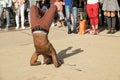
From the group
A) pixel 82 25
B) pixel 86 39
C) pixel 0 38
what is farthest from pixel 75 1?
pixel 0 38

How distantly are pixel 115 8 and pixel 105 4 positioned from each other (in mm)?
394

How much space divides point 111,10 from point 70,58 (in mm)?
3682

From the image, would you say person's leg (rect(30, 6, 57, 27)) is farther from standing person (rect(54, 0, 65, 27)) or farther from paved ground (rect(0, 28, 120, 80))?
standing person (rect(54, 0, 65, 27))

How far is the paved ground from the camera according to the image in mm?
6707

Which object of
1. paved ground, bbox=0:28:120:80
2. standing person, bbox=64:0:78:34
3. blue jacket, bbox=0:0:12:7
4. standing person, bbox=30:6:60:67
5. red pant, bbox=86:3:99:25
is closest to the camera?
paved ground, bbox=0:28:120:80

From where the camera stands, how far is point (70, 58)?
810 centimetres

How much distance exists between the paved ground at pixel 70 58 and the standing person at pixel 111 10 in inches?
11.7

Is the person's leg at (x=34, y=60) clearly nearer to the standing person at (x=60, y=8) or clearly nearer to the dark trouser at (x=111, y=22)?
the dark trouser at (x=111, y=22)

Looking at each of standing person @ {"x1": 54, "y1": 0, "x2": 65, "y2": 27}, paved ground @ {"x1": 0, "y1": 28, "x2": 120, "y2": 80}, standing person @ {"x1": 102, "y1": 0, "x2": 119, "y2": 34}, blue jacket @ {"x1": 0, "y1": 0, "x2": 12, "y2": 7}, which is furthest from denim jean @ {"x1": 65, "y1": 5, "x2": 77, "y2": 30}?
blue jacket @ {"x1": 0, "y1": 0, "x2": 12, "y2": 7}

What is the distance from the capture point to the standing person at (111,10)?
36.4 feet

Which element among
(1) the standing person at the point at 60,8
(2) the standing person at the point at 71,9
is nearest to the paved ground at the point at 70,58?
(2) the standing person at the point at 71,9

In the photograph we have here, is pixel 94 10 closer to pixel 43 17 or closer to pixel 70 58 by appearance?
pixel 70 58

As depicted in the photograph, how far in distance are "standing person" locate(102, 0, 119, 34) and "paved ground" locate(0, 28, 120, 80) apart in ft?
0.98

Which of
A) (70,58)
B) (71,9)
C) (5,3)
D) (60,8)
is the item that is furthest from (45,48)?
(5,3)
